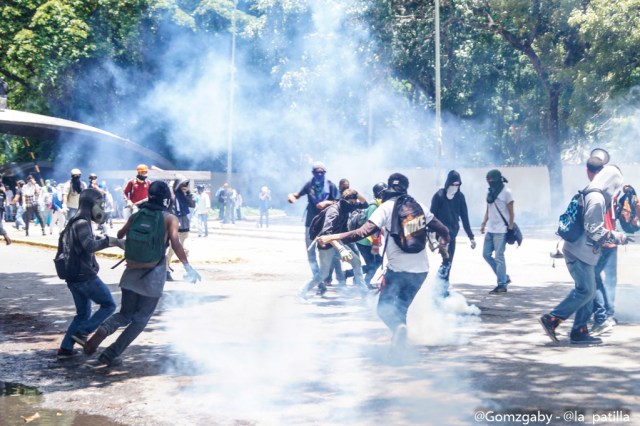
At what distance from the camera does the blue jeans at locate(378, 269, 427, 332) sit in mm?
6938

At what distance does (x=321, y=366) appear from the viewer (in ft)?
22.3

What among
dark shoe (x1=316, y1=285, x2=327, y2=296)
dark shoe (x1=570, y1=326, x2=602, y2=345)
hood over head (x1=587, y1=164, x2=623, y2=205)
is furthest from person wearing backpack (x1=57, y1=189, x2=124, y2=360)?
dark shoe (x1=316, y1=285, x2=327, y2=296)

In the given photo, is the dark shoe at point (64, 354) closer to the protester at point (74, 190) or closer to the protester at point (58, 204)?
the protester at point (74, 190)

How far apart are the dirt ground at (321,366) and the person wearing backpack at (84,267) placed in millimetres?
264

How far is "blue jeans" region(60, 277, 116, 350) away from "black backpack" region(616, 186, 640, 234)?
5027 mm

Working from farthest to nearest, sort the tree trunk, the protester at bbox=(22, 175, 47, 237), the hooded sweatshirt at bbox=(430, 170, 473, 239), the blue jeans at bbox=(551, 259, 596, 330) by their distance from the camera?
1. the tree trunk
2. the protester at bbox=(22, 175, 47, 237)
3. the hooded sweatshirt at bbox=(430, 170, 473, 239)
4. the blue jeans at bbox=(551, 259, 596, 330)

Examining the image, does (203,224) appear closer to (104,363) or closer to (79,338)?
(79,338)

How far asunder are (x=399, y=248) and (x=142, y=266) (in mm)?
2015

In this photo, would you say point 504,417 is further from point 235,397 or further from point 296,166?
point 296,166

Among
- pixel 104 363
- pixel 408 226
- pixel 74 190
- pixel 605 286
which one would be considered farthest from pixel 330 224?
pixel 74 190

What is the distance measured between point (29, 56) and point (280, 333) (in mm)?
30924

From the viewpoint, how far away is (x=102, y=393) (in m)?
6.05

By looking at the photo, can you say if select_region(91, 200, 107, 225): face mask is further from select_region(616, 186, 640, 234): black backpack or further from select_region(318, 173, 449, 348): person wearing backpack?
A: select_region(616, 186, 640, 234): black backpack

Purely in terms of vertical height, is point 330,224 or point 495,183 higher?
point 495,183
